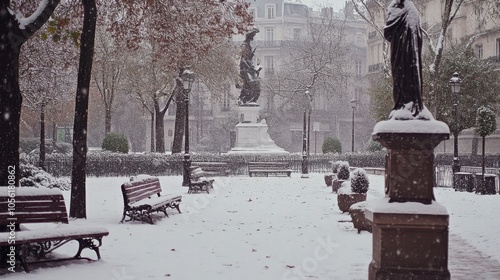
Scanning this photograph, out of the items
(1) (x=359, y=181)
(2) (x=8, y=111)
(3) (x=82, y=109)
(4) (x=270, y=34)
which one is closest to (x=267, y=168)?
(1) (x=359, y=181)

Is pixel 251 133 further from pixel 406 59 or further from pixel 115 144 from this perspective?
pixel 406 59

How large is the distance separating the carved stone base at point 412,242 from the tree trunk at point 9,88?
223 inches

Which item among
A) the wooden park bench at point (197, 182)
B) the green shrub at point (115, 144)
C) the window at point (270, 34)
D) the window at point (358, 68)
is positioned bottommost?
the wooden park bench at point (197, 182)

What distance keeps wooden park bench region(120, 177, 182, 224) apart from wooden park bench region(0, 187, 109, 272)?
3791 millimetres

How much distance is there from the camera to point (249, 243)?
436 inches

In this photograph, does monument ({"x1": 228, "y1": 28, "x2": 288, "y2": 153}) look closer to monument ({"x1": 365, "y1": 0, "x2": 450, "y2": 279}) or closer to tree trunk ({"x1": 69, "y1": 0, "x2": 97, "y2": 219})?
tree trunk ({"x1": 69, "y1": 0, "x2": 97, "y2": 219})

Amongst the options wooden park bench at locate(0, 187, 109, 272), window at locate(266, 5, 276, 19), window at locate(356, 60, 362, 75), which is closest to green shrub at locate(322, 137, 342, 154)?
wooden park bench at locate(0, 187, 109, 272)

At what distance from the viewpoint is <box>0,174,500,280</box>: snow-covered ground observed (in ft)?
27.9

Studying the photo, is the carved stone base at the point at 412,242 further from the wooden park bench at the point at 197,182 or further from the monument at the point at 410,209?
the wooden park bench at the point at 197,182

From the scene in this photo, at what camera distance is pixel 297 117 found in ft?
229

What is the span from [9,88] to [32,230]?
7.48 ft

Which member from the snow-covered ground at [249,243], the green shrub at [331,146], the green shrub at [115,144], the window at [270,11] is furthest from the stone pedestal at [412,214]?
the window at [270,11]

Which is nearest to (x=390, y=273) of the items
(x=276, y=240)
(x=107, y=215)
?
(x=276, y=240)

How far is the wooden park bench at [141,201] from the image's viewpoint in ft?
43.5
